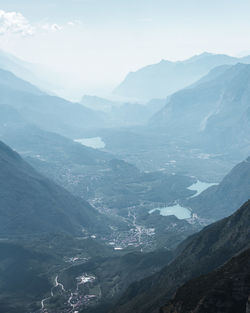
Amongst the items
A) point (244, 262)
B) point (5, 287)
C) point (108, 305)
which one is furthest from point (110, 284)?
point (244, 262)

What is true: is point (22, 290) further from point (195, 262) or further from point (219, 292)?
point (219, 292)

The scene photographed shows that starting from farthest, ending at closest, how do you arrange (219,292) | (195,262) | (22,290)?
(22,290), (195,262), (219,292)

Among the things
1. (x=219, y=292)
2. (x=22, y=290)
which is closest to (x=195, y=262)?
(x=219, y=292)

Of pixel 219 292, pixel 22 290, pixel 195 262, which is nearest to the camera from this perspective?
pixel 219 292

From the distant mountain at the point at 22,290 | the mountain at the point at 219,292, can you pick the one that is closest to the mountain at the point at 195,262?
the mountain at the point at 219,292

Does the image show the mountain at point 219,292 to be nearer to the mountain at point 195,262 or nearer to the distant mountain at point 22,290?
the mountain at point 195,262

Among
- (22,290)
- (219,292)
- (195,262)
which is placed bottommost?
(22,290)

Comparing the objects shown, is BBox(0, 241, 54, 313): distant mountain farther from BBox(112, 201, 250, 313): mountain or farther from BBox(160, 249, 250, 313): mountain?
BBox(160, 249, 250, 313): mountain

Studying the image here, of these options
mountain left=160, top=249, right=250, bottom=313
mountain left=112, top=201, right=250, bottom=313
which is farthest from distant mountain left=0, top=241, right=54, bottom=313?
mountain left=160, top=249, right=250, bottom=313
